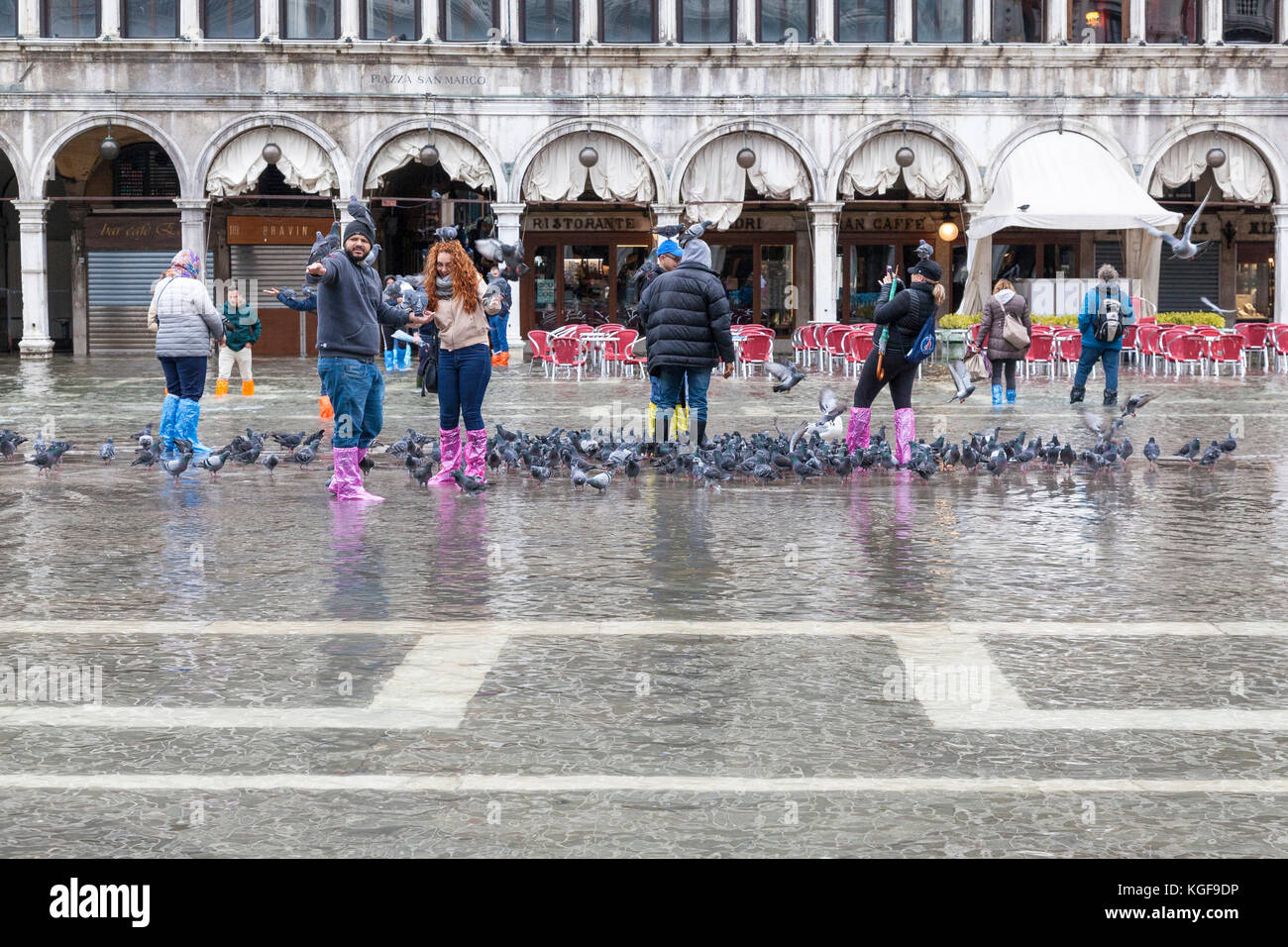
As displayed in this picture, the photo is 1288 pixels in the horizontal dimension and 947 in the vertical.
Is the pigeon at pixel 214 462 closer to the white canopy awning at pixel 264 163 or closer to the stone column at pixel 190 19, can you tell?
the white canopy awning at pixel 264 163

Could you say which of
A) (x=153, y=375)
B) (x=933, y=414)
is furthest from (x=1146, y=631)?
(x=153, y=375)

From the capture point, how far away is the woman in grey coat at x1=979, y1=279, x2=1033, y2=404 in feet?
68.0

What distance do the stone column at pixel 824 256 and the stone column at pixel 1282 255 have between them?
27.6 ft

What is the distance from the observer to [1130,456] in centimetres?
1473

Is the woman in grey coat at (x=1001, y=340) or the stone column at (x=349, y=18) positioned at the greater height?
the stone column at (x=349, y=18)

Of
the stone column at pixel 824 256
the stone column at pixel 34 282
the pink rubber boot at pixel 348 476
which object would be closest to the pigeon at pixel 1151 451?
the pink rubber boot at pixel 348 476

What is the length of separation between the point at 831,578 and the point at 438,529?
2759 millimetres

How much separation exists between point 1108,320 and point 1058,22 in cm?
1526

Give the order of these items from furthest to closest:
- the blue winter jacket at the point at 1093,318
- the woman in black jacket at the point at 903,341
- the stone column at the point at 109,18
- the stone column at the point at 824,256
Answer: the stone column at the point at 824,256
the stone column at the point at 109,18
the blue winter jacket at the point at 1093,318
the woman in black jacket at the point at 903,341

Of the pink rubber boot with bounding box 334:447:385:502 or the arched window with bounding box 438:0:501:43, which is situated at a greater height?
the arched window with bounding box 438:0:501:43

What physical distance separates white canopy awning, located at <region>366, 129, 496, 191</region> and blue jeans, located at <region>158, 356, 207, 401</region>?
19.8 m

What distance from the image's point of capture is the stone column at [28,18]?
33.0 meters

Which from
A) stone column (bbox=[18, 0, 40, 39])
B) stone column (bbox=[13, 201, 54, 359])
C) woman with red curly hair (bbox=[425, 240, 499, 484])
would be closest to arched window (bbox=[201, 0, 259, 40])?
stone column (bbox=[18, 0, 40, 39])

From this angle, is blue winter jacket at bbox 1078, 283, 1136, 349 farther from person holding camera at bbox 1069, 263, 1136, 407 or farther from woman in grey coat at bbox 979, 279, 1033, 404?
woman in grey coat at bbox 979, 279, 1033, 404
